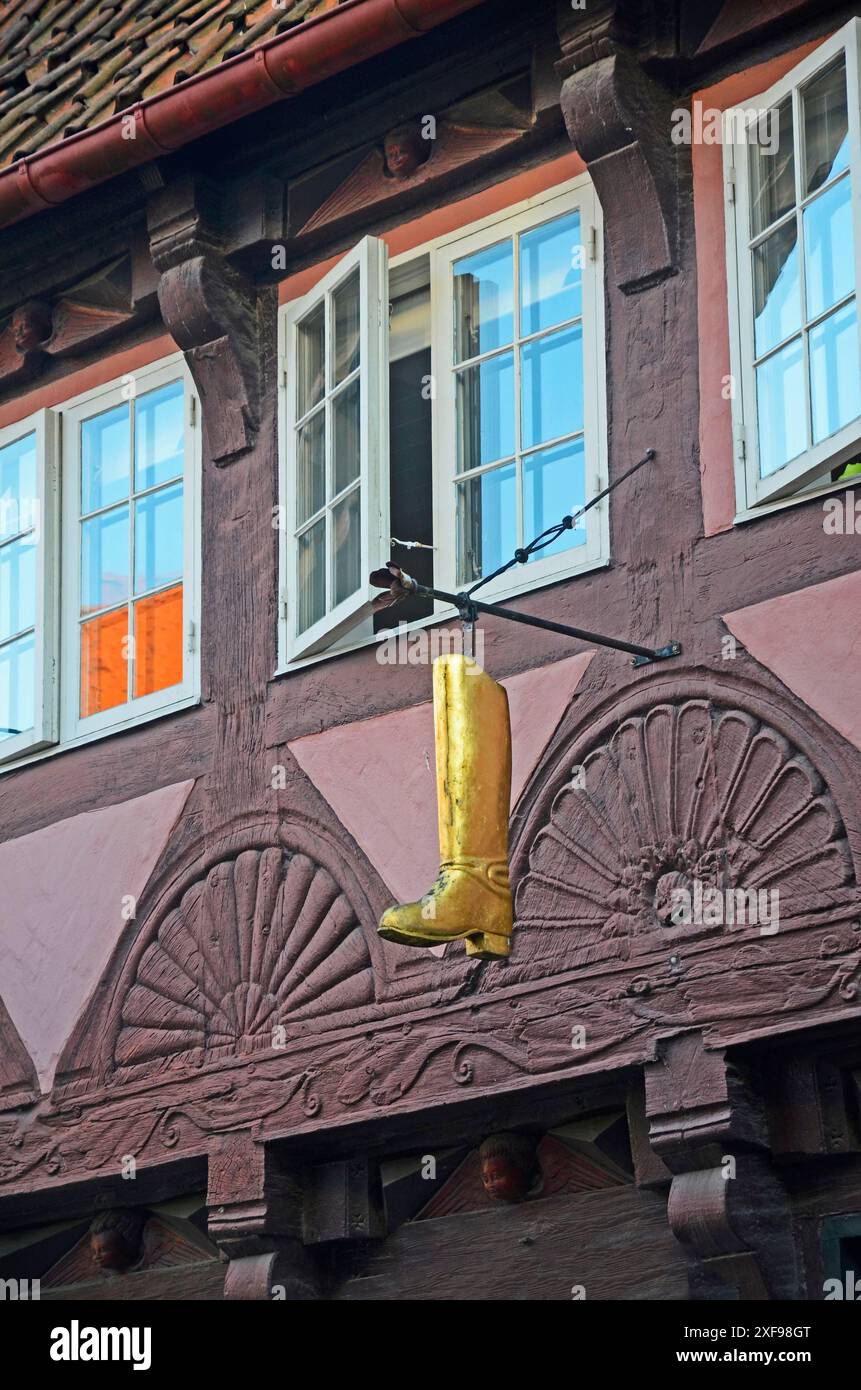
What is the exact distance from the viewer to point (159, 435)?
35.3 feet

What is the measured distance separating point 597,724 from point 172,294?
2530 mm

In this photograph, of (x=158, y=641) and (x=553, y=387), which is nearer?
(x=553, y=387)

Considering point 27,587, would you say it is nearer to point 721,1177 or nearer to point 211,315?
point 211,315

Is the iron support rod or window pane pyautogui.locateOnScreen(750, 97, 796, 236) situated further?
window pane pyautogui.locateOnScreen(750, 97, 796, 236)

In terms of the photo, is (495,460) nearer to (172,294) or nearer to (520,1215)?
(172,294)

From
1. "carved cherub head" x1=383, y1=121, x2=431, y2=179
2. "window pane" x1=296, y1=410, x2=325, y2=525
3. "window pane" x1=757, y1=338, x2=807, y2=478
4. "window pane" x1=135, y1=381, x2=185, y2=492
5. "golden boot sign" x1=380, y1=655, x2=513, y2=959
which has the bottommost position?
"golden boot sign" x1=380, y1=655, x2=513, y2=959

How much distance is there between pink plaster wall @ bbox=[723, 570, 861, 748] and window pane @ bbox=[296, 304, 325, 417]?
2.23m

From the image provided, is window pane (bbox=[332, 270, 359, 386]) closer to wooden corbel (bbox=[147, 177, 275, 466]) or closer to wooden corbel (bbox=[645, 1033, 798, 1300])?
wooden corbel (bbox=[147, 177, 275, 466])

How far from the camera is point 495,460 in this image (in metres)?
9.56

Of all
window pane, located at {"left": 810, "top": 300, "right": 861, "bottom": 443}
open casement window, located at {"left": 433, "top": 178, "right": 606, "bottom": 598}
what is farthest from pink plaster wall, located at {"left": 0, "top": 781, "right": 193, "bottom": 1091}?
window pane, located at {"left": 810, "top": 300, "right": 861, "bottom": 443}

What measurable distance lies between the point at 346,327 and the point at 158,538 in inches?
44.9

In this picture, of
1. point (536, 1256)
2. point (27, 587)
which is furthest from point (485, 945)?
point (27, 587)

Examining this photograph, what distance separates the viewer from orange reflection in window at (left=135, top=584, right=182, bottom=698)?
10.4 meters

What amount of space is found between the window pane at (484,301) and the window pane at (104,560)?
1.65m
